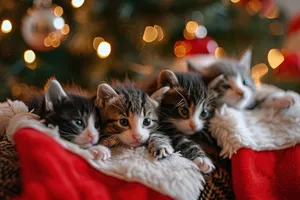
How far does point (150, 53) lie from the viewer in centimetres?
182

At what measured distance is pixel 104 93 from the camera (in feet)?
3.07

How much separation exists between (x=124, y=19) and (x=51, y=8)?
312mm

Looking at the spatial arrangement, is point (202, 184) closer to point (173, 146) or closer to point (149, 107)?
point (173, 146)

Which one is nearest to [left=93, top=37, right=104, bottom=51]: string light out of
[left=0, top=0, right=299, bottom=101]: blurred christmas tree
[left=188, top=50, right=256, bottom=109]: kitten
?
[left=0, top=0, right=299, bottom=101]: blurred christmas tree

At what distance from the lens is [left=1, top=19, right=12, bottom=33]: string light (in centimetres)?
161

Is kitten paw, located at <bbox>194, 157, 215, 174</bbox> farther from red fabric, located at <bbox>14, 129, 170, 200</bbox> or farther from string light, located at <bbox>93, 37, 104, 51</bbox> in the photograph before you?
string light, located at <bbox>93, 37, 104, 51</bbox>

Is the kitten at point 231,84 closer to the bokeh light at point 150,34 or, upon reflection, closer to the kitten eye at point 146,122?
the kitten eye at point 146,122

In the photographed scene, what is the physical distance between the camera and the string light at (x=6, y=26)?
63.4 inches

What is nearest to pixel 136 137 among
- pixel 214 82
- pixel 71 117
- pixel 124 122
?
pixel 124 122

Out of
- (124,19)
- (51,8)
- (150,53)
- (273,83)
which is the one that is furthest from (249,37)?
(51,8)

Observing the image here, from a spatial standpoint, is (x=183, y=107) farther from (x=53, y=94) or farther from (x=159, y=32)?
(x=159, y=32)

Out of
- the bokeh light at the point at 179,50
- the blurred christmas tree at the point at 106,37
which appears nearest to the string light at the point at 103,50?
the blurred christmas tree at the point at 106,37

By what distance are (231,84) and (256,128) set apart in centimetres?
15

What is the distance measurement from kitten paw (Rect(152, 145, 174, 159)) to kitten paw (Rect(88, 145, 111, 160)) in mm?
103
